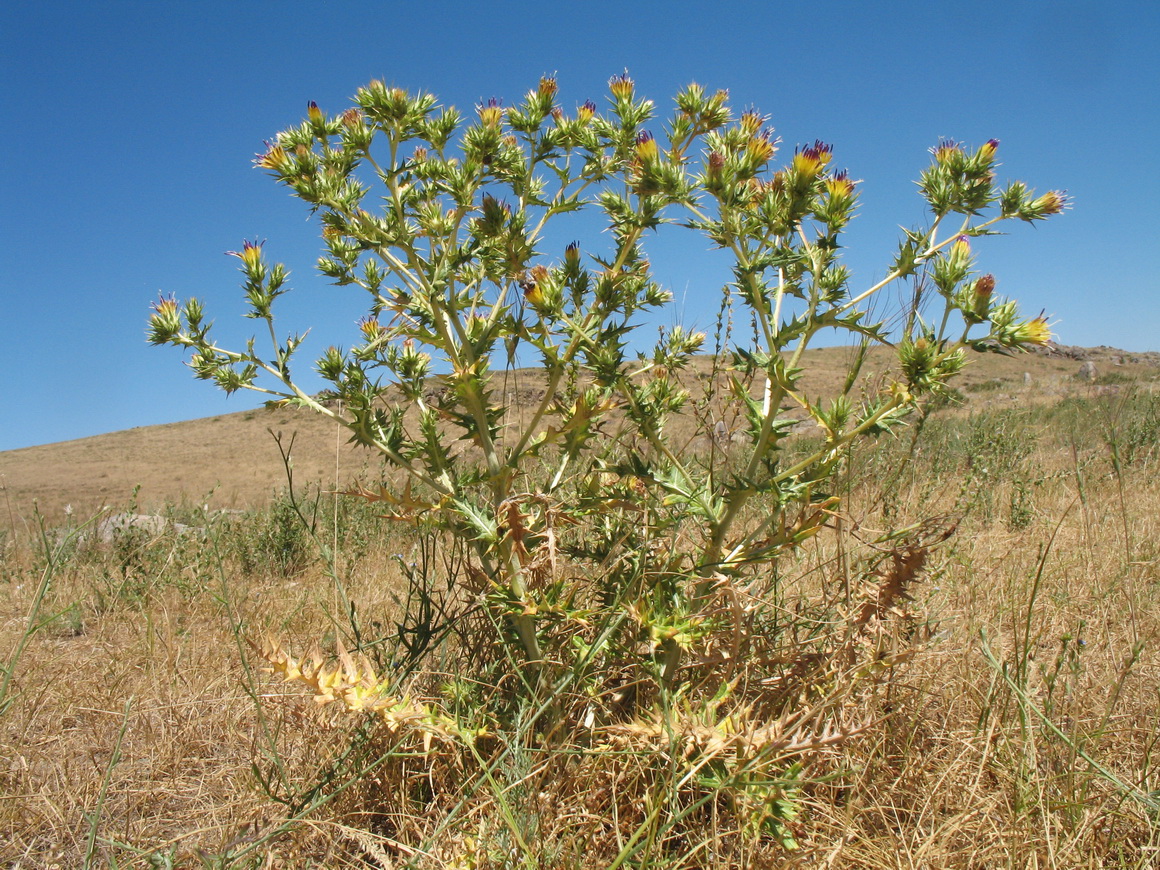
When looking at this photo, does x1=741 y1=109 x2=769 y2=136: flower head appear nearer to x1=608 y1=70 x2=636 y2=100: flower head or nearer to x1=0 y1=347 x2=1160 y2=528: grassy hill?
x1=608 y1=70 x2=636 y2=100: flower head

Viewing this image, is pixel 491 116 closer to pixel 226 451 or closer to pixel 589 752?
pixel 589 752

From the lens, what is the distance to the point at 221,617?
354cm

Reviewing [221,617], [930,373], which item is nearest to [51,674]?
[221,617]

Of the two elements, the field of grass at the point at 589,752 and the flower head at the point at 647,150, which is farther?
the flower head at the point at 647,150

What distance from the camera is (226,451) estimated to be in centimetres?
2753

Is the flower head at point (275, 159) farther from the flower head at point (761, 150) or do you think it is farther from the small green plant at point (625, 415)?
the flower head at point (761, 150)

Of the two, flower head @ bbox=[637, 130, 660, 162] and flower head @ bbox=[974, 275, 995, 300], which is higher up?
flower head @ bbox=[637, 130, 660, 162]

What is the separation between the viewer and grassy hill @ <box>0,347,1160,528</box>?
17.9 m

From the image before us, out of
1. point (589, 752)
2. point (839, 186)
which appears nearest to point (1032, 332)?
point (839, 186)

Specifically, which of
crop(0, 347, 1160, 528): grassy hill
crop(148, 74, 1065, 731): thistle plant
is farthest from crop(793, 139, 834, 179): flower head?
crop(0, 347, 1160, 528): grassy hill

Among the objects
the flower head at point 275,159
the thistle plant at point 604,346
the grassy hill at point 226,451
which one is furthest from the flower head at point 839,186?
the grassy hill at point 226,451

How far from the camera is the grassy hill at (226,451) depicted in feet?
58.8

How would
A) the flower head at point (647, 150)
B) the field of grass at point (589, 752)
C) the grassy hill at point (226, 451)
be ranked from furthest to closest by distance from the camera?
1. the grassy hill at point (226, 451)
2. the flower head at point (647, 150)
3. the field of grass at point (589, 752)

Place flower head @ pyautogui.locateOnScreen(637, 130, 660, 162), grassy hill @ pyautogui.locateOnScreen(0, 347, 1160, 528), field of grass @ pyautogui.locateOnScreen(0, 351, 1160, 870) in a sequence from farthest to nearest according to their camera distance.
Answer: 1. grassy hill @ pyautogui.locateOnScreen(0, 347, 1160, 528)
2. flower head @ pyautogui.locateOnScreen(637, 130, 660, 162)
3. field of grass @ pyautogui.locateOnScreen(0, 351, 1160, 870)
